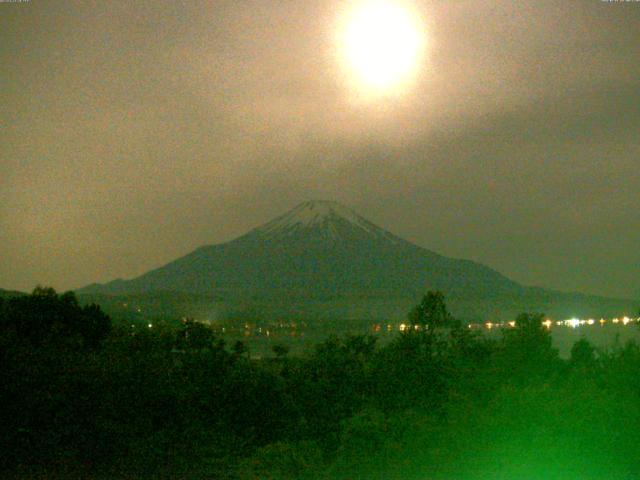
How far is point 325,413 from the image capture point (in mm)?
14461

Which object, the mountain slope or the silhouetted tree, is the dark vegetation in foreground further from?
the mountain slope

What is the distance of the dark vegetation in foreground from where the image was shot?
29.1ft

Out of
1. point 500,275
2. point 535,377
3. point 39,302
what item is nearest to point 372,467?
point 535,377

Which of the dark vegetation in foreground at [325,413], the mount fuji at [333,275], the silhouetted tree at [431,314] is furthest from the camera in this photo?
the mount fuji at [333,275]

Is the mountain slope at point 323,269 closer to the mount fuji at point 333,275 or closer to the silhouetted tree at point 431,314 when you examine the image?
the mount fuji at point 333,275

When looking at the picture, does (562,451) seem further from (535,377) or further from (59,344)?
(59,344)

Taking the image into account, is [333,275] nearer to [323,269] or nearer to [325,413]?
[323,269]

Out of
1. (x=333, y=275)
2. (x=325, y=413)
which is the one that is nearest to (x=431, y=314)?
(x=325, y=413)

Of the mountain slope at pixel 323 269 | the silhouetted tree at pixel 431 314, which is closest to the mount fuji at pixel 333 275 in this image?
the mountain slope at pixel 323 269

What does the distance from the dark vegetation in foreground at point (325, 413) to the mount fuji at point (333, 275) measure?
84.3 m

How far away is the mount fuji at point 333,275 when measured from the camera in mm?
112625

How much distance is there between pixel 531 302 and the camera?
374 feet

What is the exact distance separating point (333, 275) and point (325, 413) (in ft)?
377

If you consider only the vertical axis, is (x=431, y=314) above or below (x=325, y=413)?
above
